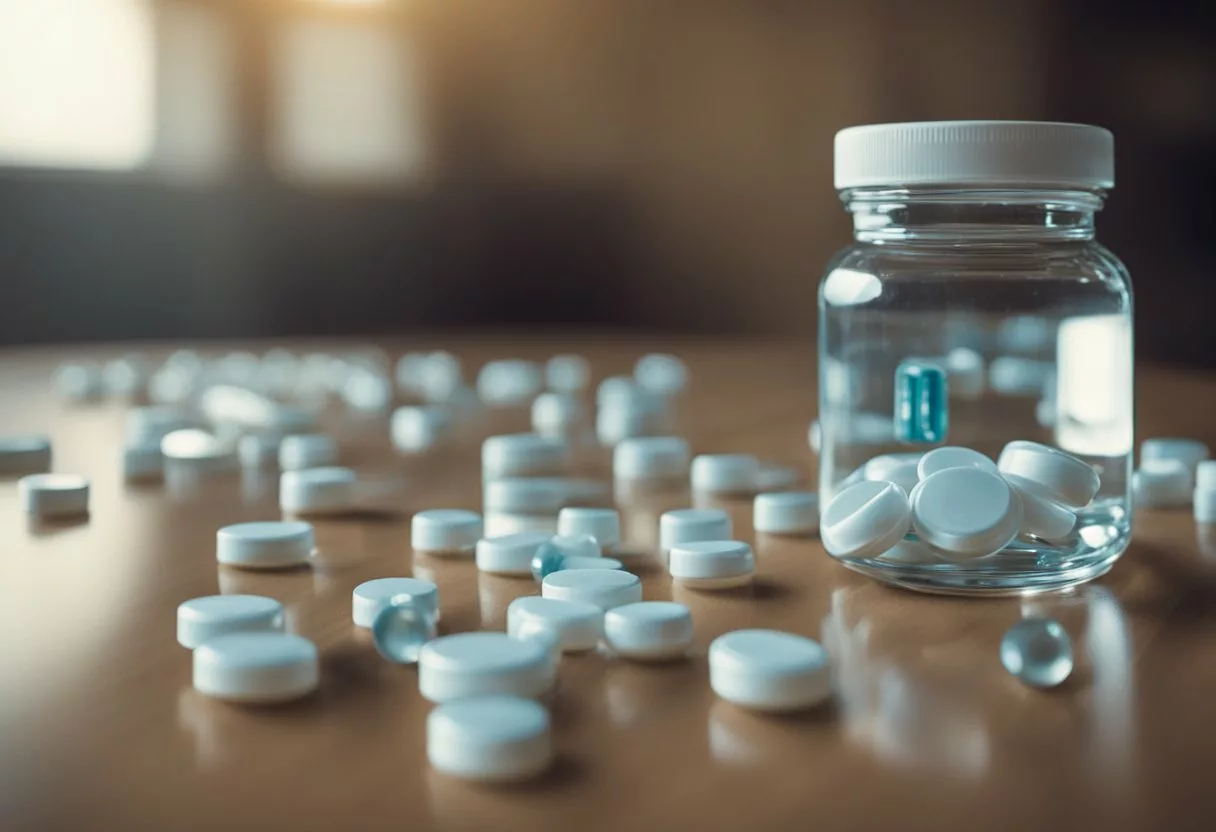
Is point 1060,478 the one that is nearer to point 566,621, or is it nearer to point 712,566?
point 712,566

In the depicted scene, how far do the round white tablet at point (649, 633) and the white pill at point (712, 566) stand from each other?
0.15m

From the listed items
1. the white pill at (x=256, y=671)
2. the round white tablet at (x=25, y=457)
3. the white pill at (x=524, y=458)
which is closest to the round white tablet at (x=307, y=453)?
the white pill at (x=524, y=458)

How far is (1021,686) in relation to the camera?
0.62 meters

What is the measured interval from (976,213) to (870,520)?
23 cm

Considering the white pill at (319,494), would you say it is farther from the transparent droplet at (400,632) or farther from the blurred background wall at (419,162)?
the blurred background wall at (419,162)

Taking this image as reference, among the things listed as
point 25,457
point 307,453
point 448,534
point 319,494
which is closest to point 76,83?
point 25,457

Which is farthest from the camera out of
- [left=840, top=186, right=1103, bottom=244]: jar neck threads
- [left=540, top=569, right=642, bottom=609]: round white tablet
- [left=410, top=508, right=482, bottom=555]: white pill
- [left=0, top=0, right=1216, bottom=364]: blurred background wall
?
[left=0, top=0, right=1216, bottom=364]: blurred background wall

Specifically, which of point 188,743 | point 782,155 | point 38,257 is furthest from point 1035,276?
point 38,257

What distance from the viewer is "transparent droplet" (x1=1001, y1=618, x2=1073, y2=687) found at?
24.3 inches

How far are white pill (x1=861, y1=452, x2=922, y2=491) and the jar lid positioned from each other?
193 millimetres

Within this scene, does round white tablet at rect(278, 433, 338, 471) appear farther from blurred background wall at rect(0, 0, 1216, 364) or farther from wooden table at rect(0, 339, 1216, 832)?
blurred background wall at rect(0, 0, 1216, 364)

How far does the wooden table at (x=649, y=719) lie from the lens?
1.58 feet

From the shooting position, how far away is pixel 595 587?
74cm

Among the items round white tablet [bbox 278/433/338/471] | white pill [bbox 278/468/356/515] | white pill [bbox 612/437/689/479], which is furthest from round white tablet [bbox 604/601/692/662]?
round white tablet [bbox 278/433/338/471]
